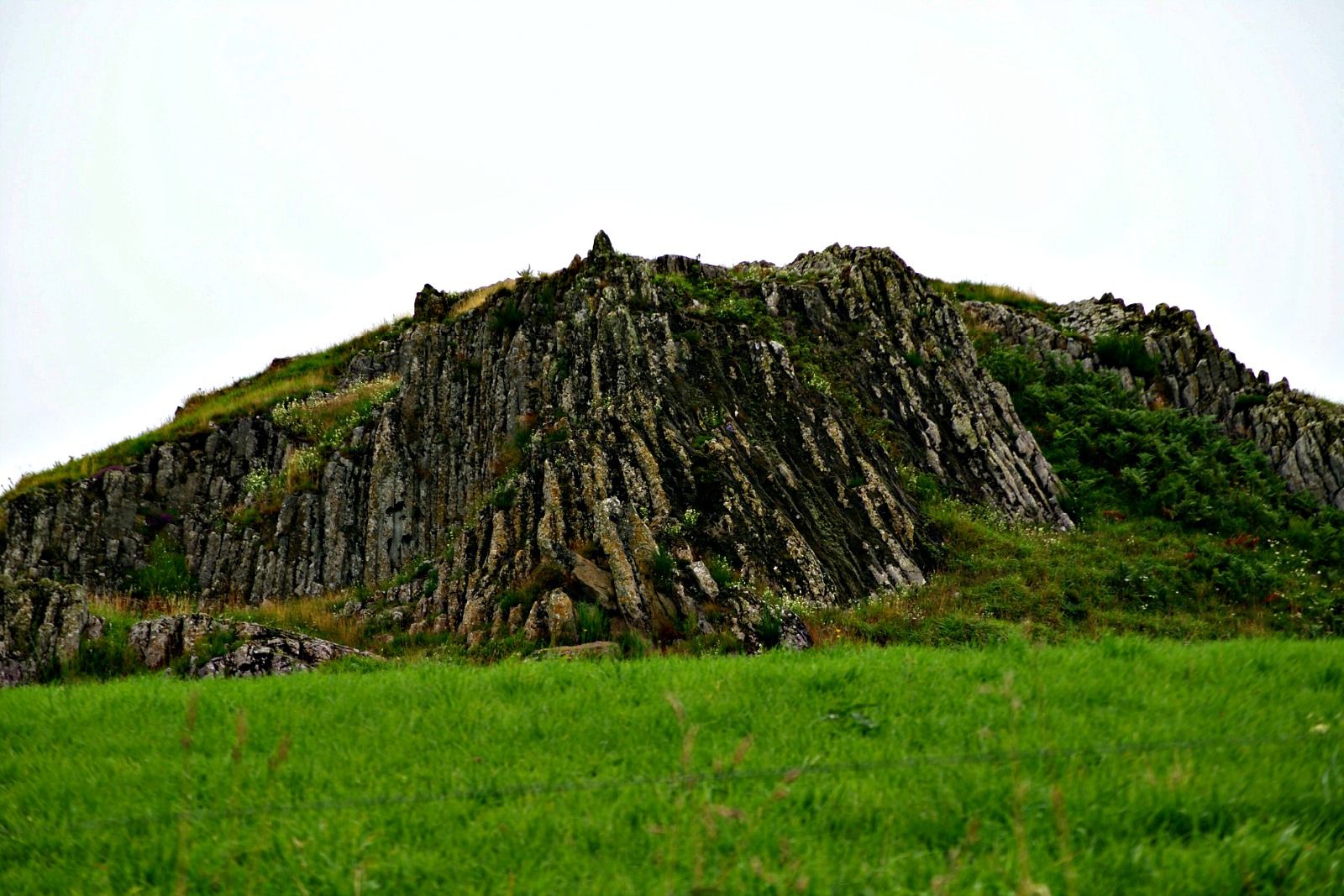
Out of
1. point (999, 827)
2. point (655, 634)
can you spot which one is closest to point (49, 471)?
point (655, 634)

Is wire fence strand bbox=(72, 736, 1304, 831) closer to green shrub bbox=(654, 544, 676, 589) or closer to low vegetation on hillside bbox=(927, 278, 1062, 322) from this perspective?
green shrub bbox=(654, 544, 676, 589)

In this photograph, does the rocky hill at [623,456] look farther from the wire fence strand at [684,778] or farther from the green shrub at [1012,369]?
the wire fence strand at [684,778]

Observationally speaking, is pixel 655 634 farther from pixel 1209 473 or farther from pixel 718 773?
pixel 1209 473

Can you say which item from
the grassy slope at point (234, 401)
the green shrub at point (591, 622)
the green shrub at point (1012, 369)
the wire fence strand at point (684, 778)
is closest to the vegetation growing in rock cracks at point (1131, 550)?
the green shrub at point (1012, 369)

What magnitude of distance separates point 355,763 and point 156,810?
1.34m

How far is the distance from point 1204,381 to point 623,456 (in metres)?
23.8

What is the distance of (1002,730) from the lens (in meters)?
6.47

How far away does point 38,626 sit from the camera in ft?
46.6

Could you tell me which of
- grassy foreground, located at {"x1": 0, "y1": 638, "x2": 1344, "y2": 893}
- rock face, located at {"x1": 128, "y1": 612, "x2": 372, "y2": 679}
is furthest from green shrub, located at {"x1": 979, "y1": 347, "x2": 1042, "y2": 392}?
rock face, located at {"x1": 128, "y1": 612, "x2": 372, "y2": 679}

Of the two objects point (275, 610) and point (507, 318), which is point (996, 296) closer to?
point (507, 318)

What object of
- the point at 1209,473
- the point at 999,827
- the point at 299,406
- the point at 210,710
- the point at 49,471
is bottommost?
the point at 999,827

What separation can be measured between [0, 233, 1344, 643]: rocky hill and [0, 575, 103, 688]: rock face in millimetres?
6410

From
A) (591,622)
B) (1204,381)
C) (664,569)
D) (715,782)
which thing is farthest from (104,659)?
(1204,381)

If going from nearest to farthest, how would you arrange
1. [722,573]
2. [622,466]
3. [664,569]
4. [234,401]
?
[664,569], [722,573], [622,466], [234,401]
